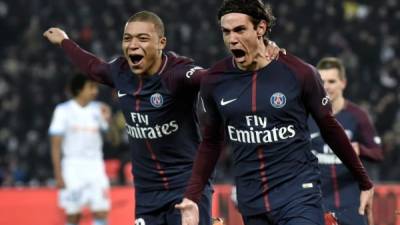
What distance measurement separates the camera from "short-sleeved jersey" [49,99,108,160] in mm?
10914

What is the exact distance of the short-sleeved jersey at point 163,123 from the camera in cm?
600

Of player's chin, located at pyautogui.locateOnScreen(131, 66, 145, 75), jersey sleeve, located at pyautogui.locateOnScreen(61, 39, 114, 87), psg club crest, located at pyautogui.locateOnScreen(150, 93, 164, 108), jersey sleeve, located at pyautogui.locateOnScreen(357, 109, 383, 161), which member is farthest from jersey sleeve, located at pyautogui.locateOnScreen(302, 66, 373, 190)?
jersey sleeve, located at pyautogui.locateOnScreen(357, 109, 383, 161)

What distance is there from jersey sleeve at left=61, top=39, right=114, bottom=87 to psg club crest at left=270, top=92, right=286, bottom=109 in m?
1.71

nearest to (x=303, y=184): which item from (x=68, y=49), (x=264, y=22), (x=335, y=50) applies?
Answer: (x=264, y=22)

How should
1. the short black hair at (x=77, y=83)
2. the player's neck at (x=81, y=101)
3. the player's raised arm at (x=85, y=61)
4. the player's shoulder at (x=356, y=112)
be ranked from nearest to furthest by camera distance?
the player's raised arm at (x=85, y=61) → the player's shoulder at (x=356, y=112) → the short black hair at (x=77, y=83) → the player's neck at (x=81, y=101)

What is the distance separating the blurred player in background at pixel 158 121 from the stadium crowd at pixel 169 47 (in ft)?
32.6

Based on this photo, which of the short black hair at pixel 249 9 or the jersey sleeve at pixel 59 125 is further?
the jersey sleeve at pixel 59 125

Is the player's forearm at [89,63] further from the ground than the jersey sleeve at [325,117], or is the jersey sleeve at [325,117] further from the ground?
the player's forearm at [89,63]

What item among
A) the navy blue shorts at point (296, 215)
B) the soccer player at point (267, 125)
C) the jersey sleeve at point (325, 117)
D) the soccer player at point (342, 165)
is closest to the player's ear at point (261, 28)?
the soccer player at point (267, 125)

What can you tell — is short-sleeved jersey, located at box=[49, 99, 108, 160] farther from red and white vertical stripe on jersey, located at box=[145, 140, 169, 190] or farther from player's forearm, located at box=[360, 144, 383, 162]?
red and white vertical stripe on jersey, located at box=[145, 140, 169, 190]

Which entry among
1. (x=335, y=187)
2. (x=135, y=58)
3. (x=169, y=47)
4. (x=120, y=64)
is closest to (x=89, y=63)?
(x=120, y=64)

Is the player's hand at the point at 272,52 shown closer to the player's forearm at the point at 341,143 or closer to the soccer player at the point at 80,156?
the player's forearm at the point at 341,143

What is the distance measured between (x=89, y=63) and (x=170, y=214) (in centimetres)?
125

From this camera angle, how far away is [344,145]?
503cm
